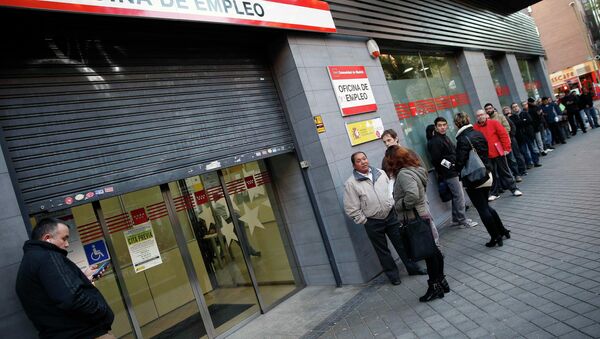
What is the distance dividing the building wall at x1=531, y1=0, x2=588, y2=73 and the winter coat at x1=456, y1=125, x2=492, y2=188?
47587 mm

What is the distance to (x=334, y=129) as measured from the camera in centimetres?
623

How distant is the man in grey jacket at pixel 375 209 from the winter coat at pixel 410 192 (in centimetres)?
71

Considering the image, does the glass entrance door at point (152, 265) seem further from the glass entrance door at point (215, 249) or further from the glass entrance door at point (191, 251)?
the glass entrance door at point (215, 249)

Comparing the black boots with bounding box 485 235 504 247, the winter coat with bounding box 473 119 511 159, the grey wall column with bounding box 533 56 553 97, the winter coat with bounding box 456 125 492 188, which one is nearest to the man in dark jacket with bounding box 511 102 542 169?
the winter coat with bounding box 473 119 511 159

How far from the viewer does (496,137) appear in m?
7.57

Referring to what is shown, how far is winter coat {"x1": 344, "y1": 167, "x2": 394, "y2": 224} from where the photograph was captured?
5.37 metres

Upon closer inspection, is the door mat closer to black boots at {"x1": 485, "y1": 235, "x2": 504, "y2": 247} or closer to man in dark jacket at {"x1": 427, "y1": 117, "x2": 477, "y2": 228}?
black boots at {"x1": 485, "y1": 235, "x2": 504, "y2": 247}

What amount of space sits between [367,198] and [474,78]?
8.25 meters

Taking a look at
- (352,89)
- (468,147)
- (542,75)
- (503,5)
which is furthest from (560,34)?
(468,147)

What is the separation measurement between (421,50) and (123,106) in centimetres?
799

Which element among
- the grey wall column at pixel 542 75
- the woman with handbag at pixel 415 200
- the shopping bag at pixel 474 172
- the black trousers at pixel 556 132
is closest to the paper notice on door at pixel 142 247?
the woman with handbag at pixel 415 200

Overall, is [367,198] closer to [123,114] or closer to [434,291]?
[434,291]

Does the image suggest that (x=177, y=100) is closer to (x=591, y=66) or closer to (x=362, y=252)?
(x=362, y=252)

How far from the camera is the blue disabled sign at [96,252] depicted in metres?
4.21
